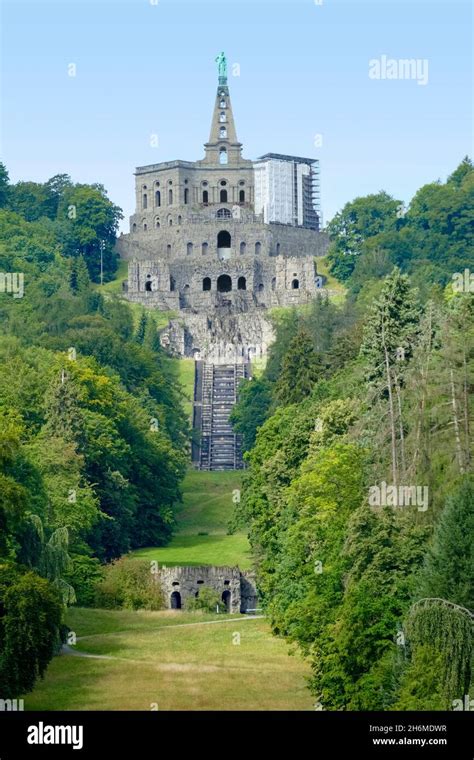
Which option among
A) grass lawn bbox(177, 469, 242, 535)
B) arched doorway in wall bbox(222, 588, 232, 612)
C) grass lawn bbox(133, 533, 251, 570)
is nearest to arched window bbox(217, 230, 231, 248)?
grass lawn bbox(177, 469, 242, 535)

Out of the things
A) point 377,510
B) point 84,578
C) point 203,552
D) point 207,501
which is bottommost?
point 203,552

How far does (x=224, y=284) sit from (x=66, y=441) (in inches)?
2891

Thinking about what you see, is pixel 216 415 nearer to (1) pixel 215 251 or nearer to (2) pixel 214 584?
(1) pixel 215 251

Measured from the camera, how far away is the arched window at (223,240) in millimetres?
170000

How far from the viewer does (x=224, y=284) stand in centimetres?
16575

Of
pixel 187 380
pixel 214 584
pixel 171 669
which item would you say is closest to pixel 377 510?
pixel 171 669

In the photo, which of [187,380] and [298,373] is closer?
[298,373]

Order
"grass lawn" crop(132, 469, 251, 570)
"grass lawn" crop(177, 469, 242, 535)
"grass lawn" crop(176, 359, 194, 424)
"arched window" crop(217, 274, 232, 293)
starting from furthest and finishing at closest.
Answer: "arched window" crop(217, 274, 232, 293) < "grass lawn" crop(176, 359, 194, 424) < "grass lawn" crop(177, 469, 242, 535) < "grass lawn" crop(132, 469, 251, 570)

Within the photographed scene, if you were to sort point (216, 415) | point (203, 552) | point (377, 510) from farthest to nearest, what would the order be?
point (216, 415) < point (203, 552) < point (377, 510)

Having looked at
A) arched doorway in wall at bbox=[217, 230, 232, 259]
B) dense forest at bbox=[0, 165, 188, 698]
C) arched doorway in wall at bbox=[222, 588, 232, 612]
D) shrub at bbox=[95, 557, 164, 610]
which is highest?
arched doorway in wall at bbox=[217, 230, 232, 259]

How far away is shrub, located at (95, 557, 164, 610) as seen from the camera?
8469 cm

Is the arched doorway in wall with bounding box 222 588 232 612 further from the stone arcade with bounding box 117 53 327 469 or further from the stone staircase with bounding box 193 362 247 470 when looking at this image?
the stone arcade with bounding box 117 53 327 469

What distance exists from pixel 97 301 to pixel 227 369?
35.5 ft

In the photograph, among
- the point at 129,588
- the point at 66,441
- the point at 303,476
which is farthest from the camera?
the point at 66,441
